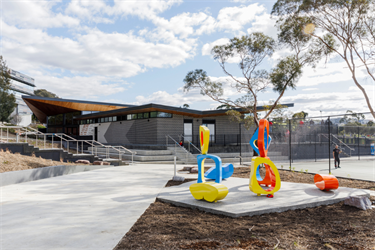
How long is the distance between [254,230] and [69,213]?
3.51 m

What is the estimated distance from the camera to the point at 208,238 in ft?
11.7

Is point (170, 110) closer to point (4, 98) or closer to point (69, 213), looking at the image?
point (69, 213)

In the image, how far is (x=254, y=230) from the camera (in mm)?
3893

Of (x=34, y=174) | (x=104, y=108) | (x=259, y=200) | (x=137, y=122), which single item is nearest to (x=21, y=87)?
(x=104, y=108)

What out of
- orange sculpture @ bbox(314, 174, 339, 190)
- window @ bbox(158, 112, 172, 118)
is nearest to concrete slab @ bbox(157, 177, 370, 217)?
orange sculpture @ bbox(314, 174, 339, 190)

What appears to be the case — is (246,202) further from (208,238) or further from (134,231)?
(134,231)

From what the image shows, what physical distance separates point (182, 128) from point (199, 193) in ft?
60.8

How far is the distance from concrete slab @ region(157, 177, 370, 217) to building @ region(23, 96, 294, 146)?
1269 cm

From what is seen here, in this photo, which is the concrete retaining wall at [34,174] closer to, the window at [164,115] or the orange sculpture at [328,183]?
the orange sculpture at [328,183]

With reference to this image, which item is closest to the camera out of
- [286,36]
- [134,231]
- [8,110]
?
[134,231]

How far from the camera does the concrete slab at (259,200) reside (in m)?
4.85

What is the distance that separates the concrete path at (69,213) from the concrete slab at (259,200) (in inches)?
33.3

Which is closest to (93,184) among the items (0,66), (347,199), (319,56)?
(347,199)

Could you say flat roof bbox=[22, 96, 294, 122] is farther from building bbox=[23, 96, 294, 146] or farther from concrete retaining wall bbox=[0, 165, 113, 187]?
concrete retaining wall bbox=[0, 165, 113, 187]
